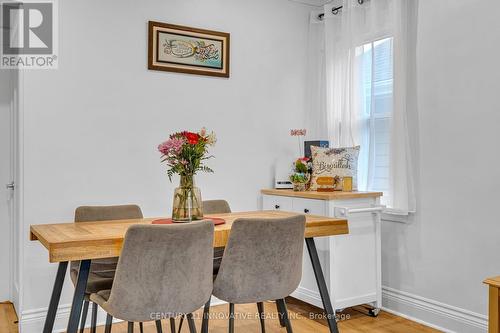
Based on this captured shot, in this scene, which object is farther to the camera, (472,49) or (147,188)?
(147,188)

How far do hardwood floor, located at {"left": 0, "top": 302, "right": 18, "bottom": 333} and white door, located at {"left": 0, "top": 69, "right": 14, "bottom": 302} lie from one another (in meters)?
0.13

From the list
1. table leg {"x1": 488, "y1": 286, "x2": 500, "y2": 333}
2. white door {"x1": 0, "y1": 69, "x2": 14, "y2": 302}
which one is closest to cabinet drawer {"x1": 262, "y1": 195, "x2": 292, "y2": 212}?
table leg {"x1": 488, "y1": 286, "x2": 500, "y2": 333}

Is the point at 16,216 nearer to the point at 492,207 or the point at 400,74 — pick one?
the point at 400,74

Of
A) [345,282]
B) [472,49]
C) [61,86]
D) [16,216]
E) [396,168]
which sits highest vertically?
[472,49]

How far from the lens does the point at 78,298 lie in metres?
1.93

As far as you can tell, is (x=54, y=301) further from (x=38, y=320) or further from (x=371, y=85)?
(x=371, y=85)

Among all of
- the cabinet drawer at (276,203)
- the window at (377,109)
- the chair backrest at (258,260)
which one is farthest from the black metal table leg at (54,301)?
the window at (377,109)

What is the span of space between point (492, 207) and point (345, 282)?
1.10 m

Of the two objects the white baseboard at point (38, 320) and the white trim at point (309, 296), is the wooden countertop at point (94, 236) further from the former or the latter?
the white baseboard at point (38, 320)

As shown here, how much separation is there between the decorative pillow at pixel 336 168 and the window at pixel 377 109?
0.14 m

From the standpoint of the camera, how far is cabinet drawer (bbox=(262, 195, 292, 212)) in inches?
139

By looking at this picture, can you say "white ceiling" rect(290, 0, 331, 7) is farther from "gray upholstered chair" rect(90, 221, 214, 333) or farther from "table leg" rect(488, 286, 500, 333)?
"table leg" rect(488, 286, 500, 333)

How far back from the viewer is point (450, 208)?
116 inches

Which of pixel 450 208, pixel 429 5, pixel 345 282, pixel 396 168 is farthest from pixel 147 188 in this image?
pixel 429 5
